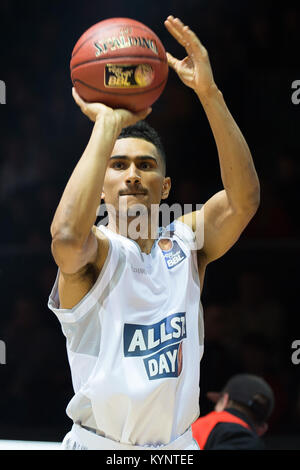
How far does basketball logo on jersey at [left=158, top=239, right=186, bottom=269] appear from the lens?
9.76 ft

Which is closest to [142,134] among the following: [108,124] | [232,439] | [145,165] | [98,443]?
[145,165]

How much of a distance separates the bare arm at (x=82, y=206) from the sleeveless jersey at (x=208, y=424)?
1769 millimetres

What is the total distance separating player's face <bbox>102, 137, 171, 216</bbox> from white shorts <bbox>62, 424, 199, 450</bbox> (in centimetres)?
91

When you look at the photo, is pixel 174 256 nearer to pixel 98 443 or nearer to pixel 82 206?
pixel 82 206

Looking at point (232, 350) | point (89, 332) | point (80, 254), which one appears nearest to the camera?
point (80, 254)

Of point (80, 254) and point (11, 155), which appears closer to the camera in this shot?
point (80, 254)

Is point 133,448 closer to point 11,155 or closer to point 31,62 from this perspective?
point 11,155

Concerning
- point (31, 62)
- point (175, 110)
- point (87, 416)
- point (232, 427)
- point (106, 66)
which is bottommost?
point (232, 427)

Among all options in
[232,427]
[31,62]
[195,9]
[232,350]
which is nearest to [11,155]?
[31,62]

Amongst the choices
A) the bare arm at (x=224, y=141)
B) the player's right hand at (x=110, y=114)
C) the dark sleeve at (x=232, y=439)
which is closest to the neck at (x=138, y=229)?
the bare arm at (x=224, y=141)

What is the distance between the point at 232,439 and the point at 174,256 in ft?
4.63

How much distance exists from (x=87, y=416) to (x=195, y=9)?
14.5ft

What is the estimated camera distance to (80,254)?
8.34 feet

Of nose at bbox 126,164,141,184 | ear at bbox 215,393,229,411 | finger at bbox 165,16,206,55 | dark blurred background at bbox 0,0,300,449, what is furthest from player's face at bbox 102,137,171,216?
dark blurred background at bbox 0,0,300,449
